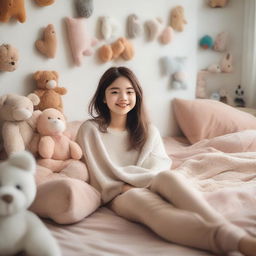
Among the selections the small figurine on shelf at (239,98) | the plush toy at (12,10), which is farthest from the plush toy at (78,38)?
the small figurine on shelf at (239,98)

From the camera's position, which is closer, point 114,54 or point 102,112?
point 102,112

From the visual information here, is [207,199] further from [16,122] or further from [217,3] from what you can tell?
[217,3]

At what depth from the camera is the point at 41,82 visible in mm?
1886

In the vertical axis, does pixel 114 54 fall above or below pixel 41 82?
above

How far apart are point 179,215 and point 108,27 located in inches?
55.1

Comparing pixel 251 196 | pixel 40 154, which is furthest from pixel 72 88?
pixel 251 196

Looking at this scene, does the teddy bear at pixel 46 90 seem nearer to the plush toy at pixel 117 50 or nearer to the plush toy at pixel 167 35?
the plush toy at pixel 117 50

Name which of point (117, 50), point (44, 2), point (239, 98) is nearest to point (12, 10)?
point (44, 2)

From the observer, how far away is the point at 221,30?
292cm

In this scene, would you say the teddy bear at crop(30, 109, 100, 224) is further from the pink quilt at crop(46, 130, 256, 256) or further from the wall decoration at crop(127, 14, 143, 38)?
the wall decoration at crop(127, 14, 143, 38)

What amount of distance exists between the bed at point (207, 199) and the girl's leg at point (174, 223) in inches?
1.2

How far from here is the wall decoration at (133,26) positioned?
2.24 metres

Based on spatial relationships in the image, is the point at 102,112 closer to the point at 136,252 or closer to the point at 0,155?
the point at 0,155

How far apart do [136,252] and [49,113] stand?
2.87 ft
